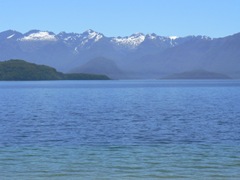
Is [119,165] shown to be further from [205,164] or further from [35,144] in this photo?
[35,144]

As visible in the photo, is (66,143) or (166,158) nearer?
(166,158)

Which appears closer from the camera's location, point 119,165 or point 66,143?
point 119,165

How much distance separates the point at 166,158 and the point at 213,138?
12.9 metres

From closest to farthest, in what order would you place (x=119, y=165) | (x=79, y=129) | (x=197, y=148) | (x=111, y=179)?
1. (x=111, y=179)
2. (x=119, y=165)
3. (x=197, y=148)
4. (x=79, y=129)

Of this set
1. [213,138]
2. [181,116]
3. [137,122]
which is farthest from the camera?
[181,116]

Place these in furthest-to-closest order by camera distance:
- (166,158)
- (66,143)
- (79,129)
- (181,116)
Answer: (181,116), (79,129), (66,143), (166,158)

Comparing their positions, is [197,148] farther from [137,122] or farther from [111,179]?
[137,122]

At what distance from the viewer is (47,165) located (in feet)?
128

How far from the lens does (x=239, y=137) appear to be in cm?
5344

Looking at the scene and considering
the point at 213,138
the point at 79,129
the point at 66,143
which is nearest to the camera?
the point at 66,143

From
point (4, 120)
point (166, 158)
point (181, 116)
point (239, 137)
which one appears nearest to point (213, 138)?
point (239, 137)

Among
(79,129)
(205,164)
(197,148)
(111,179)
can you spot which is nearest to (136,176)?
(111,179)

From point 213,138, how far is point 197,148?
706 cm

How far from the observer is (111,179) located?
114ft
